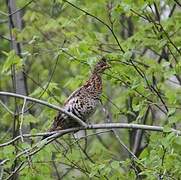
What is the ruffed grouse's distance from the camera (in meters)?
4.45

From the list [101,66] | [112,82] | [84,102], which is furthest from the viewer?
[112,82]

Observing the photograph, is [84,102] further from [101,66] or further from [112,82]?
[112,82]

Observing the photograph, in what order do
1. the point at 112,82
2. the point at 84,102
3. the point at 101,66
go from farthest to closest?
the point at 112,82 → the point at 101,66 → the point at 84,102

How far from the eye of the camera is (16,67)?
504cm

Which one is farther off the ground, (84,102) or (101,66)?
(101,66)

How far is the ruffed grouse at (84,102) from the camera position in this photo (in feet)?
14.6

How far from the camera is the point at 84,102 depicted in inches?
177

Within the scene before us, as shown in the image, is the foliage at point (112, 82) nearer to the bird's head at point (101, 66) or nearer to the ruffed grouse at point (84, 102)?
the bird's head at point (101, 66)

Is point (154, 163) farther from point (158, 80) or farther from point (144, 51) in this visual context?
point (144, 51)

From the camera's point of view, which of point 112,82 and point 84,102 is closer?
point 84,102

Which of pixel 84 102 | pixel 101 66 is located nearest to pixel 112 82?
pixel 101 66

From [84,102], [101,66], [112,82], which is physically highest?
[101,66]

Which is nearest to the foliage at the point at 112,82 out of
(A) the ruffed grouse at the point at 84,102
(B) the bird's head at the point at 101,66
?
(B) the bird's head at the point at 101,66

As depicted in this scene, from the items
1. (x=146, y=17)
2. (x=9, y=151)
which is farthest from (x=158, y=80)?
(x=9, y=151)
